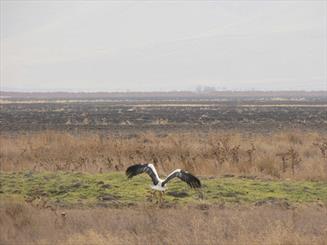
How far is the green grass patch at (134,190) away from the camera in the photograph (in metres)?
14.6

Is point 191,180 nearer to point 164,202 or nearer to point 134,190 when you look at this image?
point 164,202

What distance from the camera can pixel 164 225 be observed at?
39.0 ft

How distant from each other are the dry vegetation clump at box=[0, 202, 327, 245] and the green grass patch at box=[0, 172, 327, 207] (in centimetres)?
100

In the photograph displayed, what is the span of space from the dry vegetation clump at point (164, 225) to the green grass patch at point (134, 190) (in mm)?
1005

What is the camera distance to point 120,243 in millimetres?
10461

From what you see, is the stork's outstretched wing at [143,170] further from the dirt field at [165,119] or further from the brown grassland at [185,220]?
the dirt field at [165,119]

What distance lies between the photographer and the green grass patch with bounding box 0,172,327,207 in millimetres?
14578

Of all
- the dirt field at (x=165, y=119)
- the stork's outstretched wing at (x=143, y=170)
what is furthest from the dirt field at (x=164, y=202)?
the dirt field at (x=165, y=119)

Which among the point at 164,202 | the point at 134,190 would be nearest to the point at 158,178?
the point at 164,202

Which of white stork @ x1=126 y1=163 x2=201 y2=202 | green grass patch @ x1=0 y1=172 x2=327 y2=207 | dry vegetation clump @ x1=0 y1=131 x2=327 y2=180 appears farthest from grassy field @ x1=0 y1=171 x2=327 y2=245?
dry vegetation clump @ x1=0 y1=131 x2=327 y2=180

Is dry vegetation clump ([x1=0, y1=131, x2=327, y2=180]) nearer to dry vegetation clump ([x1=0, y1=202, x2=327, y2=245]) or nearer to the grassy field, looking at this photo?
the grassy field

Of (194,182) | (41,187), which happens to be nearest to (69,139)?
(41,187)

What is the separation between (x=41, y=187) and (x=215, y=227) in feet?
19.3

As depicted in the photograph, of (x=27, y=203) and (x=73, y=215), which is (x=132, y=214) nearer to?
(x=73, y=215)
